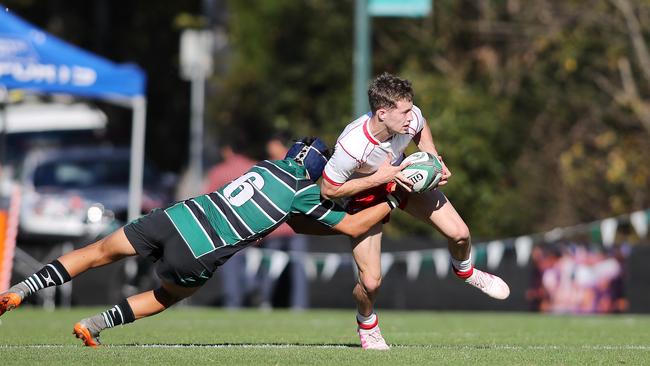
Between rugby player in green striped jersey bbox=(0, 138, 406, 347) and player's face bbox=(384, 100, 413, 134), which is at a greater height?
player's face bbox=(384, 100, 413, 134)

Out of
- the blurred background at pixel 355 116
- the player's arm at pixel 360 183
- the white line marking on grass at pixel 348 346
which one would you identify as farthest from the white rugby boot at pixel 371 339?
the blurred background at pixel 355 116

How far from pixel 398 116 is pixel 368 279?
1.14 metres

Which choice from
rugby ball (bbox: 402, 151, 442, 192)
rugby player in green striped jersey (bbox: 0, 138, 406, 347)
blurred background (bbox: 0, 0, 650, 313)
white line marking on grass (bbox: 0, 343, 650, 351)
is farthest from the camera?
Result: blurred background (bbox: 0, 0, 650, 313)

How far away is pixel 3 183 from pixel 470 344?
48.4 ft

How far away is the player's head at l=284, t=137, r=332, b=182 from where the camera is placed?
9.40 m

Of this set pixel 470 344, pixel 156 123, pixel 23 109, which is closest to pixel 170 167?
pixel 156 123

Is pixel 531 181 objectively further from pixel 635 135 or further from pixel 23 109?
pixel 23 109

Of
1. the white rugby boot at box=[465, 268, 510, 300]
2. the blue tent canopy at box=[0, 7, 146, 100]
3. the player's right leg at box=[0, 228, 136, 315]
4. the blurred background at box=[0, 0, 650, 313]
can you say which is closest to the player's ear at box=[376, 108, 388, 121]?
the white rugby boot at box=[465, 268, 510, 300]

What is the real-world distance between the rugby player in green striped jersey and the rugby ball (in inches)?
3.7

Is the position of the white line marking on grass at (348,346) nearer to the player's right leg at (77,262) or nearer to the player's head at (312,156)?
the player's right leg at (77,262)

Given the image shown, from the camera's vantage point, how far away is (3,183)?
77.3 ft

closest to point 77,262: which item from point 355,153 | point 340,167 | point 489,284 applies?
point 340,167

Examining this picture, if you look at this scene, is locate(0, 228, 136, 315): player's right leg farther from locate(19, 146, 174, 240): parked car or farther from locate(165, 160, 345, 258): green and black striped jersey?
locate(19, 146, 174, 240): parked car

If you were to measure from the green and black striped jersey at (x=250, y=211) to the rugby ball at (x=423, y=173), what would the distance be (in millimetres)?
574
